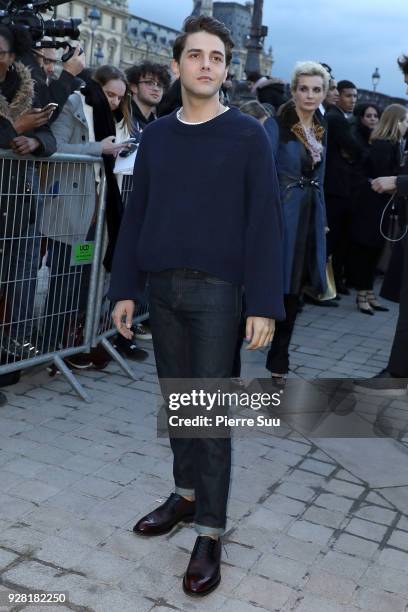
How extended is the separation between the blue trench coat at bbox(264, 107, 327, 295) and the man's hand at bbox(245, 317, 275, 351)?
6.95 feet

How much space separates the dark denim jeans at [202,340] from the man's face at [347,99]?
722 centimetres

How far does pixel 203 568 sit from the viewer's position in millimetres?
3092

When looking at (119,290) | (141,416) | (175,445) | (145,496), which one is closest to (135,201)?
(119,290)

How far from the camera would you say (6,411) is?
4.82 m

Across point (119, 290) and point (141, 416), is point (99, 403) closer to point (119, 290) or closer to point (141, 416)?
point (141, 416)

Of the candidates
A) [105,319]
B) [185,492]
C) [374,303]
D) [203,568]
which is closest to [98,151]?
[105,319]

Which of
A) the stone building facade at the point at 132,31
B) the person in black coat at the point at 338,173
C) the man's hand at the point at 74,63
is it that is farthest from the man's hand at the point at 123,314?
the stone building facade at the point at 132,31

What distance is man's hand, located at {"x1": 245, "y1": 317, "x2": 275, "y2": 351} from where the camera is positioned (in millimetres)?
3045

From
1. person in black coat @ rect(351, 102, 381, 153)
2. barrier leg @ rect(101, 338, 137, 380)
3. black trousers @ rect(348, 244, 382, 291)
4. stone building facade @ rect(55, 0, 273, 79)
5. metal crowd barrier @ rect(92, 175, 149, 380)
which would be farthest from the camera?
stone building facade @ rect(55, 0, 273, 79)

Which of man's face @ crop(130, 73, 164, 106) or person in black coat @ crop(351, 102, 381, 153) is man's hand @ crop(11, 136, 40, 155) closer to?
man's face @ crop(130, 73, 164, 106)

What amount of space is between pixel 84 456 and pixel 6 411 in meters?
0.80

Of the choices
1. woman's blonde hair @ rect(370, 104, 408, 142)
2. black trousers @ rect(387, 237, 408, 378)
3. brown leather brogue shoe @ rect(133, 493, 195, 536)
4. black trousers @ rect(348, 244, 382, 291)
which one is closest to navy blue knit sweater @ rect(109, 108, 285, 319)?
brown leather brogue shoe @ rect(133, 493, 195, 536)

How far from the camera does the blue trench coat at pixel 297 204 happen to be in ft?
16.9

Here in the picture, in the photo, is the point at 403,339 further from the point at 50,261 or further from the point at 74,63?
the point at 74,63
